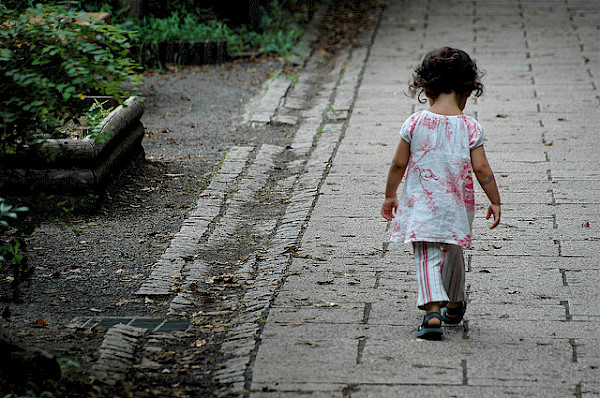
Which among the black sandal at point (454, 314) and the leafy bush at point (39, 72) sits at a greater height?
the leafy bush at point (39, 72)

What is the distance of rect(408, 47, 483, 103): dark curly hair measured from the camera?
350 cm

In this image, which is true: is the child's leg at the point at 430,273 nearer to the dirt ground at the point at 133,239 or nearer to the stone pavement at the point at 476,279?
the stone pavement at the point at 476,279

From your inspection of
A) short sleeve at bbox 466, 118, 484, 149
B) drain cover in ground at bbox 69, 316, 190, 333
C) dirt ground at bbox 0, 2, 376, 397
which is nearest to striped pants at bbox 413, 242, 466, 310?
short sleeve at bbox 466, 118, 484, 149

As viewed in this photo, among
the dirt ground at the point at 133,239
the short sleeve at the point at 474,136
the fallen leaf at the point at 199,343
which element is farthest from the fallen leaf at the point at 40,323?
the short sleeve at the point at 474,136

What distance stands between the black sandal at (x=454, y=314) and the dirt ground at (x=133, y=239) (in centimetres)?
111

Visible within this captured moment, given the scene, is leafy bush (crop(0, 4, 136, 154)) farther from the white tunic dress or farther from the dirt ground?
the white tunic dress

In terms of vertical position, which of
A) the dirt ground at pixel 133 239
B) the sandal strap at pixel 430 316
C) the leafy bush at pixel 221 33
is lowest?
the leafy bush at pixel 221 33

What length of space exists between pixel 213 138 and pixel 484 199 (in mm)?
2793

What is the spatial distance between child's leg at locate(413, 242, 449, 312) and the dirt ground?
1.00 m

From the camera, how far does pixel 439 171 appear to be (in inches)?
140

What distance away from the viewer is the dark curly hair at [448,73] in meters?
3.50

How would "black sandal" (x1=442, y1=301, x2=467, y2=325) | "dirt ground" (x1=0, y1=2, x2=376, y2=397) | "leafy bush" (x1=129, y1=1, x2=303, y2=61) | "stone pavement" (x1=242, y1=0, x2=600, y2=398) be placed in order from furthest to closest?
"leafy bush" (x1=129, y1=1, x2=303, y2=61) < "black sandal" (x1=442, y1=301, x2=467, y2=325) < "dirt ground" (x1=0, y1=2, x2=376, y2=397) < "stone pavement" (x1=242, y1=0, x2=600, y2=398)

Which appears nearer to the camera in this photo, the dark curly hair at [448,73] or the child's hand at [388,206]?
the dark curly hair at [448,73]

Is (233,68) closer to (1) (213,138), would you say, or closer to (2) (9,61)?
(1) (213,138)
